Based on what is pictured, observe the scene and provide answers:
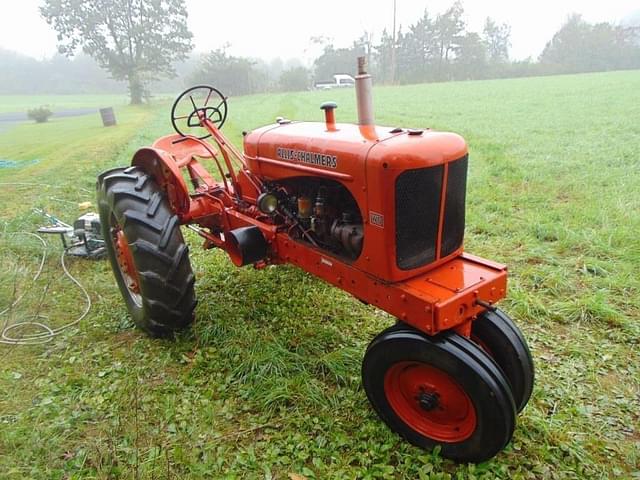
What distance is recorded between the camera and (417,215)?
202 centimetres

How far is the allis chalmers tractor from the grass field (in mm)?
238

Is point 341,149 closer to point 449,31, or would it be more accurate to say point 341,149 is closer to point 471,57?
point 471,57

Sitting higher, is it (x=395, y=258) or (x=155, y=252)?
(x=395, y=258)

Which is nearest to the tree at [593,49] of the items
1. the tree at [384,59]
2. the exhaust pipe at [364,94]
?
the tree at [384,59]

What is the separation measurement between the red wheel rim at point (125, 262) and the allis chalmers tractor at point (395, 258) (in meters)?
0.36

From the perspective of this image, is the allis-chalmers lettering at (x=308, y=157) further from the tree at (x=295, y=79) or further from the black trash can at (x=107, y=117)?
the tree at (x=295, y=79)

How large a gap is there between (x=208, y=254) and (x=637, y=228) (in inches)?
152

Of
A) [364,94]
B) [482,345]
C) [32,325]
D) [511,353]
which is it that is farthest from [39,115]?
[511,353]

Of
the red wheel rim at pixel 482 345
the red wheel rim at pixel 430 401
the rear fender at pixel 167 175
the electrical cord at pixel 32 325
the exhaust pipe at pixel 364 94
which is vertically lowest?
the electrical cord at pixel 32 325

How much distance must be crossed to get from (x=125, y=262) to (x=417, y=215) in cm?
206

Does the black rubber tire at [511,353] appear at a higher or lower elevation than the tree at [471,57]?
lower

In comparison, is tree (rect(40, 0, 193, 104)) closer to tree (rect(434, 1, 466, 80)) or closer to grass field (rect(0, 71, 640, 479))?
tree (rect(434, 1, 466, 80))

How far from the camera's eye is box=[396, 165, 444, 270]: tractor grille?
194 cm

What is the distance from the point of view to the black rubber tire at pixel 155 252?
267cm
